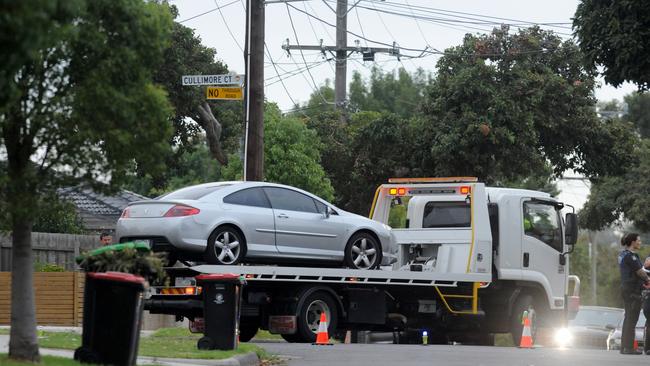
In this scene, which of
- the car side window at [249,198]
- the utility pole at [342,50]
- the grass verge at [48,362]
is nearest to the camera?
the grass verge at [48,362]

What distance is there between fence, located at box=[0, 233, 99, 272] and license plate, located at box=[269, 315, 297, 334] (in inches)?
294

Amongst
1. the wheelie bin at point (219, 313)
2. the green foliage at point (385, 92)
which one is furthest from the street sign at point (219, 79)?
the green foliage at point (385, 92)

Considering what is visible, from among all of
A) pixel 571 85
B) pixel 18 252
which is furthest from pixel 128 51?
pixel 571 85

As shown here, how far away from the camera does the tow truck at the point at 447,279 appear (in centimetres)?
1889

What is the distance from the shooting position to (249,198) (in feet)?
59.0

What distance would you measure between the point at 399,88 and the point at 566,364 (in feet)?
249

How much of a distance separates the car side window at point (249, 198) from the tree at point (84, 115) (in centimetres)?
592

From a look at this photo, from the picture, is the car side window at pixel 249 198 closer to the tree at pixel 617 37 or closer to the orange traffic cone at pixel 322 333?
the orange traffic cone at pixel 322 333

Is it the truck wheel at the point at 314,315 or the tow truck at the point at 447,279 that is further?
the tow truck at the point at 447,279

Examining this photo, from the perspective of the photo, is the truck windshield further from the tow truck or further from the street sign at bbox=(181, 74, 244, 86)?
the street sign at bbox=(181, 74, 244, 86)

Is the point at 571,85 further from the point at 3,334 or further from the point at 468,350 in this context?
the point at 3,334

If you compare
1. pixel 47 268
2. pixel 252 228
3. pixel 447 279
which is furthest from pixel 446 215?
pixel 47 268

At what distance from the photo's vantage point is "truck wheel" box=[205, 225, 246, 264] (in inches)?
672

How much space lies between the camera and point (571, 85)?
35.8 meters
